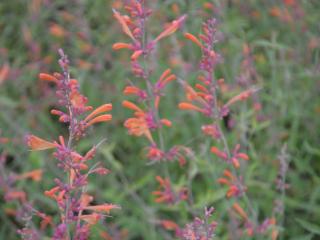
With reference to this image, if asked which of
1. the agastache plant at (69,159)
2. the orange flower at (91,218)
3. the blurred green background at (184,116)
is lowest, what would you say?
the blurred green background at (184,116)

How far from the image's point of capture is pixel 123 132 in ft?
17.7

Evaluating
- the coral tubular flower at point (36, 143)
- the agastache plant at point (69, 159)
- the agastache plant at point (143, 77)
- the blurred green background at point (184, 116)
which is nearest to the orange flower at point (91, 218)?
the agastache plant at point (69, 159)

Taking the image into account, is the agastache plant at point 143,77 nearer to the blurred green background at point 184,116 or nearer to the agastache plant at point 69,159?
the blurred green background at point 184,116

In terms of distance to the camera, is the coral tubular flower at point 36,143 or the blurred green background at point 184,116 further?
the blurred green background at point 184,116

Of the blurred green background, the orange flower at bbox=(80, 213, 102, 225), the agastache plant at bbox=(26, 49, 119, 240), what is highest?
the agastache plant at bbox=(26, 49, 119, 240)

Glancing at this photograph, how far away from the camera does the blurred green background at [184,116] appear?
13.8ft

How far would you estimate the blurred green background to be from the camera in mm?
4215

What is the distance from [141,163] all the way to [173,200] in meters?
1.86

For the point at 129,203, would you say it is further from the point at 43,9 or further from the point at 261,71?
the point at 43,9

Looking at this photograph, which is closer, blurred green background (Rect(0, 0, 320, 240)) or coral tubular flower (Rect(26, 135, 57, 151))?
coral tubular flower (Rect(26, 135, 57, 151))

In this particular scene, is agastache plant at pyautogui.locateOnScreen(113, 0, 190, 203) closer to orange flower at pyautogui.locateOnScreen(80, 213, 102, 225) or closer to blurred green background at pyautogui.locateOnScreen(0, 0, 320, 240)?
blurred green background at pyautogui.locateOnScreen(0, 0, 320, 240)

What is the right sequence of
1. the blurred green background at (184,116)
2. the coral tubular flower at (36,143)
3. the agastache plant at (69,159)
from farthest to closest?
the blurred green background at (184,116), the coral tubular flower at (36,143), the agastache plant at (69,159)

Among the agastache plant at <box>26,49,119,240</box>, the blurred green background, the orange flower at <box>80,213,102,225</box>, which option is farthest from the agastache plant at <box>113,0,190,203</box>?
the orange flower at <box>80,213,102,225</box>

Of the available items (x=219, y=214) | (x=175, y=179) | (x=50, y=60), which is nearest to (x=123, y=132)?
(x=175, y=179)
